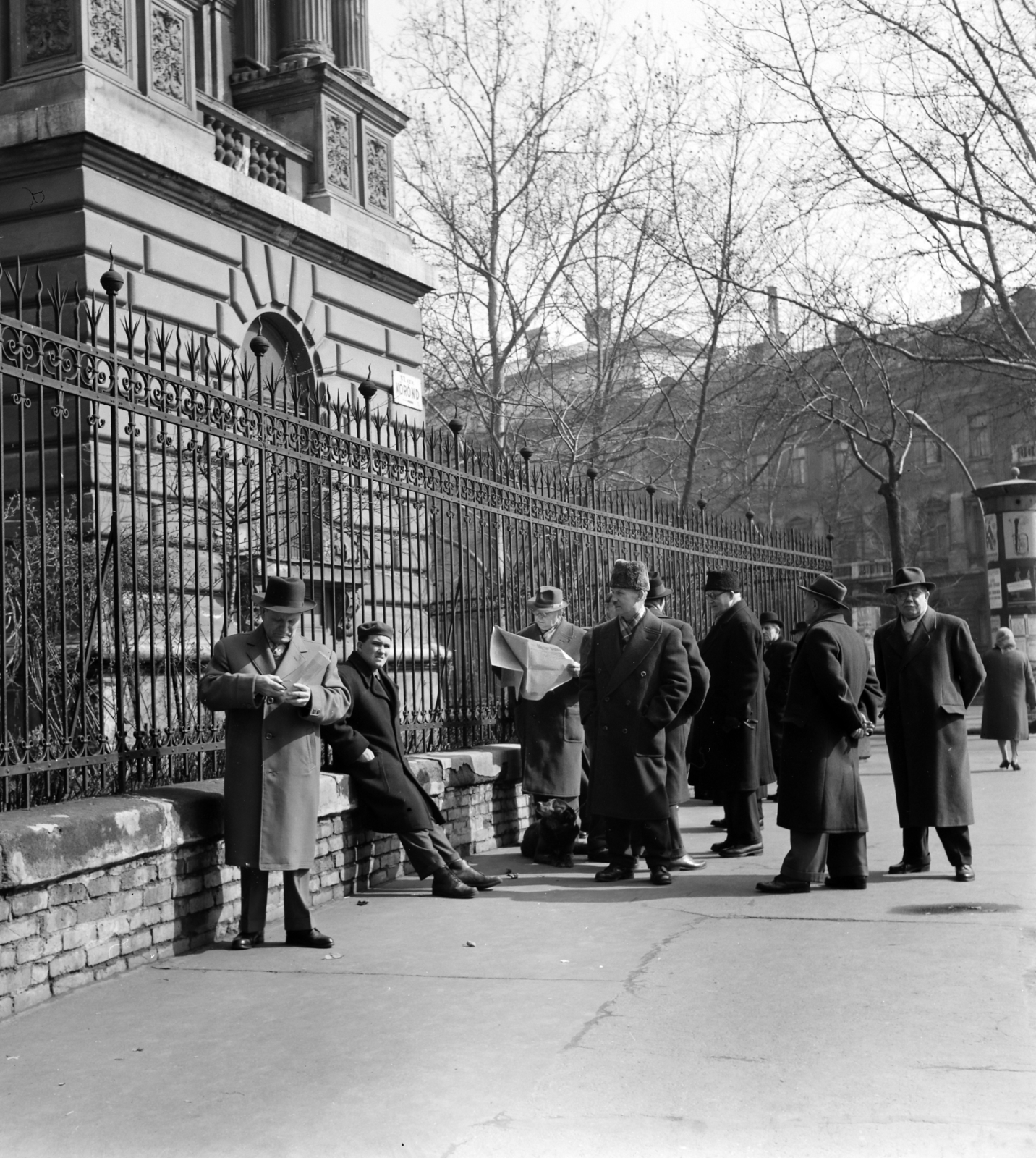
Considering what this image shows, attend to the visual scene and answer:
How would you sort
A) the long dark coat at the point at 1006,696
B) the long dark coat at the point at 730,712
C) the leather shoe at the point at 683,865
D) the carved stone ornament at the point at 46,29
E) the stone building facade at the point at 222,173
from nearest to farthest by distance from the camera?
the leather shoe at the point at 683,865, the long dark coat at the point at 730,712, the stone building facade at the point at 222,173, the carved stone ornament at the point at 46,29, the long dark coat at the point at 1006,696

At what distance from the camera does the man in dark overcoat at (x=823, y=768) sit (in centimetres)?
778

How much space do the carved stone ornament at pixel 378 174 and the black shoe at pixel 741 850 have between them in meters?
10.5

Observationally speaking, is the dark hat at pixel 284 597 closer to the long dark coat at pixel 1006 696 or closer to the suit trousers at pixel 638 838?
the suit trousers at pixel 638 838

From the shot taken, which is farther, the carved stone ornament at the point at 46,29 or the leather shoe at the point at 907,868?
the carved stone ornament at the point at 46,29

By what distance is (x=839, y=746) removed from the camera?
7887 mm

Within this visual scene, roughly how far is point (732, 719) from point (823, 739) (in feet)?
5.90

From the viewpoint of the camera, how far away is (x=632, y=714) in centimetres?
827

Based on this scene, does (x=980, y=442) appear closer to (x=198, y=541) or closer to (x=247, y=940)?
(x=198, y=541)

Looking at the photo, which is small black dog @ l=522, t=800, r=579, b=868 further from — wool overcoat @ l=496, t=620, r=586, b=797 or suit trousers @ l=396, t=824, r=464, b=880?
suit trousers @ l=396, t=824, r=464, b=880

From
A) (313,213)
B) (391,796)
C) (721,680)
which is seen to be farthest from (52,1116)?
(313,213)

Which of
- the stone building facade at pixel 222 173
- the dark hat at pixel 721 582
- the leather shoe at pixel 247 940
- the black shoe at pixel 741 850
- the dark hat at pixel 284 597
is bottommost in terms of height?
the black shoe at pixel 741 850

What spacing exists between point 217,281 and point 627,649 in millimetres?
7671

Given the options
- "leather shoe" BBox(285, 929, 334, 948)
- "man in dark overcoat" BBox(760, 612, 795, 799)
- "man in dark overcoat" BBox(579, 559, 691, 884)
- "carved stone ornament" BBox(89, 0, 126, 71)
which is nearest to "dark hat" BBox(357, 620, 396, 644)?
"man in dark overcoat" BBox(579, 559, 691, 884)

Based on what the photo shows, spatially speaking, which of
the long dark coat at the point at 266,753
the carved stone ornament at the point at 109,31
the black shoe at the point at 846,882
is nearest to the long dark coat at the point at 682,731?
the black shoe at the point at 846,882
